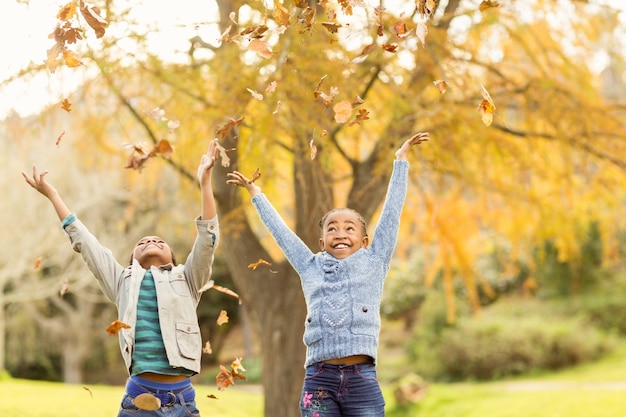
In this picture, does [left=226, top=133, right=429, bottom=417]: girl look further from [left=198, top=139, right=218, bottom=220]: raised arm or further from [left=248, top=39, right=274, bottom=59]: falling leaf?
[left=248, top=39, right=274, bottom=59]: falling leaf

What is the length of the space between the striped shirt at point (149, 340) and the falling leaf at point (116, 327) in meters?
0.17

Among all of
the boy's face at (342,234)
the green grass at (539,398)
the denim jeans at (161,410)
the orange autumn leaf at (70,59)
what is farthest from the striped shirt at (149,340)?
the green grass at (539,398)

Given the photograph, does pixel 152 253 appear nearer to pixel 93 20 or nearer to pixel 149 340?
pixel 149 340

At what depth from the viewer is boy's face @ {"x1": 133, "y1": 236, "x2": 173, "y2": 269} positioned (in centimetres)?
281

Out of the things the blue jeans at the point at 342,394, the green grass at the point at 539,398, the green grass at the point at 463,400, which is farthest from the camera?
the green grass at the point at 539,398

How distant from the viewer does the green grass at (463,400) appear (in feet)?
22.9

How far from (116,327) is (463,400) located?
25.3 ft

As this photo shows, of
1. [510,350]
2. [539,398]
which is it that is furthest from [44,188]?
[510,350]

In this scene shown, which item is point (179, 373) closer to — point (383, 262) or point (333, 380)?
point (333, 380)

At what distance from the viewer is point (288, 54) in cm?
406

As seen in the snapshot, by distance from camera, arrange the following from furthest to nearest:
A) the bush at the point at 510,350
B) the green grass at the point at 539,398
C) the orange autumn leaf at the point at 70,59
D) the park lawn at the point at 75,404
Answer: the bush at the point at 510,350, the green grass at the point at 539,398, the park lawn at the point at 75,404, the orange autumn leaf at the point at 70,59

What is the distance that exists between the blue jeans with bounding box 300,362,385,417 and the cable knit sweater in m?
0.06

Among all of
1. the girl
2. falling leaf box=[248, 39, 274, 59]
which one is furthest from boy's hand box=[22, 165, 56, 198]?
falling leaf box=[248, 39, 274, 59]

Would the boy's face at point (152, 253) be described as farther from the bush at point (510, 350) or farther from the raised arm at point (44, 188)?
the bush at point (510, 350)
